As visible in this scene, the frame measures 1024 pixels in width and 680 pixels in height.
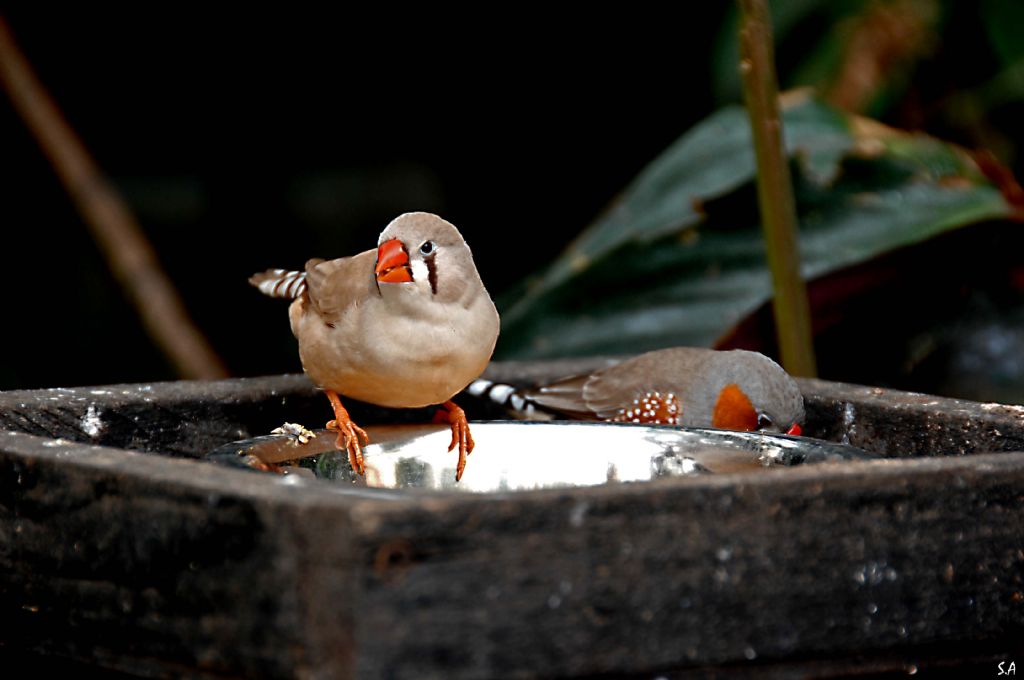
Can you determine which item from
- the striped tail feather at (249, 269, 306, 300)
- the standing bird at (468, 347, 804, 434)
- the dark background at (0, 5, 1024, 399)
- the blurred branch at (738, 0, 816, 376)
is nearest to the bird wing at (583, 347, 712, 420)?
the standing bird at (468, 347, 804, 434)

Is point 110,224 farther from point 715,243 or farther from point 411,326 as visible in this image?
point 411,326

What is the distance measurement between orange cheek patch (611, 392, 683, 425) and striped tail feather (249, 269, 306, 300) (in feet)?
3.44

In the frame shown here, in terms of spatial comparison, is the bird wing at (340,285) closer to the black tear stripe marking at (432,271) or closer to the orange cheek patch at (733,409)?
the black tear stripe marking at (432,271)

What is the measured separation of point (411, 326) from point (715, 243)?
173cm

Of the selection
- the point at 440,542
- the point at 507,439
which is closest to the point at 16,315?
the point at 507,439

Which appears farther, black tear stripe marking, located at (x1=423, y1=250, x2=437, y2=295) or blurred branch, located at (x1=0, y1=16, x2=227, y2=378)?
blurred branch, located at (x1=0, y1=16, x2=227, y2=378)

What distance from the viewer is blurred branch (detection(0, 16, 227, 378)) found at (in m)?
5.00

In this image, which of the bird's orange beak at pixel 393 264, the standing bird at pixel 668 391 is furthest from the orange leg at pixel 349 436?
the standing bird at pixel 668 391

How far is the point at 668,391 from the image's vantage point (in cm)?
377

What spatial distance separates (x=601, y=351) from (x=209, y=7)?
2800 millimetres

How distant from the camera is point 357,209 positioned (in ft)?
20.8

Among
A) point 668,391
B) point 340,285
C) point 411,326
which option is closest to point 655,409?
point 668,391

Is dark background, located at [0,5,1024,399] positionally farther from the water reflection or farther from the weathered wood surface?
the weathered wood surface

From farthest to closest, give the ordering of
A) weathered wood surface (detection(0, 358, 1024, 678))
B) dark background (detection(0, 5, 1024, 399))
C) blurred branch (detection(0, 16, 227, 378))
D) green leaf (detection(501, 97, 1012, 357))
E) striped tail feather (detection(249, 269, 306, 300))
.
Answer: dark background (detection(0, 5, 1024, 399)) < blurred branch (detection(0, 16, 227, 378)) < green leaf (detection(501, 97, 1012, 357)) < striped tail feather (detection(249, 269, 306, 300)) < weathered wood surface (detection(0, 358, 1024, 678))
